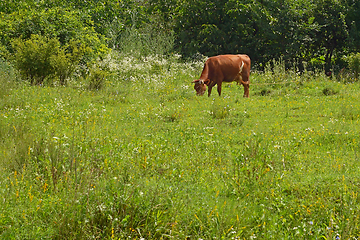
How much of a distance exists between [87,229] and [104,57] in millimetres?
12223

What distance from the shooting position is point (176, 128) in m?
8.10

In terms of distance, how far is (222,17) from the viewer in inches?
752

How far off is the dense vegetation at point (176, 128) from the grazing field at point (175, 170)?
25mm

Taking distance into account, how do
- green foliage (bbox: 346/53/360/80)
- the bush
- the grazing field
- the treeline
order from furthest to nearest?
1. the treeline
2. green foliage (bbox: 346/53/360/80)
3. the bush
4. the grazing field

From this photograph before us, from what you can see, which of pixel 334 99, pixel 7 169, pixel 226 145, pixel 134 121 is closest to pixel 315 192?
pixel 226 145

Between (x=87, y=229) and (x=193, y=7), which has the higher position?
(x=193, y=7)

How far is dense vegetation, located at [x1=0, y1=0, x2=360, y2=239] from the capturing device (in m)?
3.79

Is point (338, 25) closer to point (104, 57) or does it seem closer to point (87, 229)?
point (104, 57)

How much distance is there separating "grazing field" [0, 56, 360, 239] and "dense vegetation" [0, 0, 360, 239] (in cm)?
3

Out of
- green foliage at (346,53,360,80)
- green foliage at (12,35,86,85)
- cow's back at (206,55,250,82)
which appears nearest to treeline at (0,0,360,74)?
green foliage at (346,53,360,80)

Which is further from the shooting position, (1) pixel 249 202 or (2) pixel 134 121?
(2) pixel 134 121

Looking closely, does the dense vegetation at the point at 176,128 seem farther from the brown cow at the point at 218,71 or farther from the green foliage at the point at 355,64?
A: the brown cow at the point at 218,71

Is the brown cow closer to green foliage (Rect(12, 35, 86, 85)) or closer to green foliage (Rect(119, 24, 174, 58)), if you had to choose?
green foliage (Rect(12, 35, 86, 85))

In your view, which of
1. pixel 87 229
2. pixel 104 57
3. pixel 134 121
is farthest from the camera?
pixel 104 57
